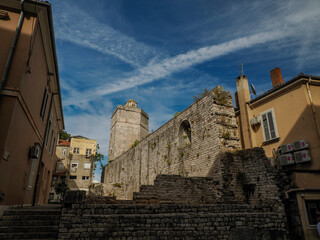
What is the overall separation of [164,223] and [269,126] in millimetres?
9063

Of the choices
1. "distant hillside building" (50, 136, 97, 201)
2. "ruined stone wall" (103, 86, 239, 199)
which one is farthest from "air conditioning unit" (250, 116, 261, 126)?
"distant hillside building" (50, 136, 97, 201)

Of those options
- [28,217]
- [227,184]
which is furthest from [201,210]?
[28,217]

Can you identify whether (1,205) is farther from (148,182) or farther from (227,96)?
(148,182)

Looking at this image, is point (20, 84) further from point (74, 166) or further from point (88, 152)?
point (88, 152)

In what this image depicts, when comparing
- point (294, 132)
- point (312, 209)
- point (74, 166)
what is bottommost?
point (312, 209)

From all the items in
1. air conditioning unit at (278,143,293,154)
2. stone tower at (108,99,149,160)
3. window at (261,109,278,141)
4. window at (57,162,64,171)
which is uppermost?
stone tower at (108,99,149,160)

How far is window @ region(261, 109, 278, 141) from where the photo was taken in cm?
1220

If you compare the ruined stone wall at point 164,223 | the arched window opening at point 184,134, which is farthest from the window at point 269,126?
the ruined stone wall at point 164,223

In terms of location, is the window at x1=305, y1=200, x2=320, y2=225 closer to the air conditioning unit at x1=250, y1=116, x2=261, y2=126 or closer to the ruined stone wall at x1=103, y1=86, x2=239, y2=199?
the ruined stone wall at x1=103, y1=86, x2=239, y2=199

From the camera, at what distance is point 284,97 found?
11.9 meters

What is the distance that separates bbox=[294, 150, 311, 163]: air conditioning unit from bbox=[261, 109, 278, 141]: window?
1.80 meters

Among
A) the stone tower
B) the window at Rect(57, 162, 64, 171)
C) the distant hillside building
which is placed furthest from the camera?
the stone tower

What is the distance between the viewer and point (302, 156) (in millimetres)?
10156

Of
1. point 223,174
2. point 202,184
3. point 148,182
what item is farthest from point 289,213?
point 148,182
